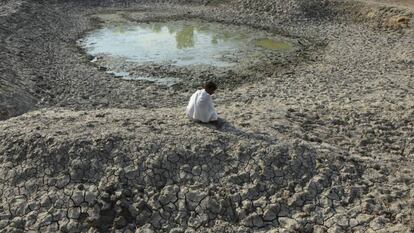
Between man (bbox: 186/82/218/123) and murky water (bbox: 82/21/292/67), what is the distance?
914 cm

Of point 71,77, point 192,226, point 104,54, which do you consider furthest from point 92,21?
point 192,226

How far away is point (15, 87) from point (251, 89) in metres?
7.57

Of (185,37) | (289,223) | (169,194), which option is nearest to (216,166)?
(169,194)

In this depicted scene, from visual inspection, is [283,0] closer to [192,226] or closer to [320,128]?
[320,128]

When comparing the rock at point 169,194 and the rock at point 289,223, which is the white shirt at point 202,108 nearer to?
the rock at point 169,194

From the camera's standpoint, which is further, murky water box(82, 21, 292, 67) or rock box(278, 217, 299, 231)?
murky water box(82, 21, 292, 67)

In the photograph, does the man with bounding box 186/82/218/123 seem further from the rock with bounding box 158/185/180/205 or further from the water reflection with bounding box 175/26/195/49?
the water reflection with bounding box 175/26/195/49

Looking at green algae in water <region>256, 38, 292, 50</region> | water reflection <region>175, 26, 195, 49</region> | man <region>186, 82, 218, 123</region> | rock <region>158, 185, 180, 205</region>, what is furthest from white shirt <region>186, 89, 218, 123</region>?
green algae in water <region>256, 38, 292, 50</region>

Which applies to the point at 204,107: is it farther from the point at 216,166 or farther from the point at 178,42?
the point at 178,42

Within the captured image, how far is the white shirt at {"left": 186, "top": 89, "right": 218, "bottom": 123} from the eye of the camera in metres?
9.16

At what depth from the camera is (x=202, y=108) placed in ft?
→ 30.0

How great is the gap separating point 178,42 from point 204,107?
1312 cm

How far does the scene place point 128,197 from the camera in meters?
7.51

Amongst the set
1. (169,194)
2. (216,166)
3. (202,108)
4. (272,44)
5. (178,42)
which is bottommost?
(178,42)
